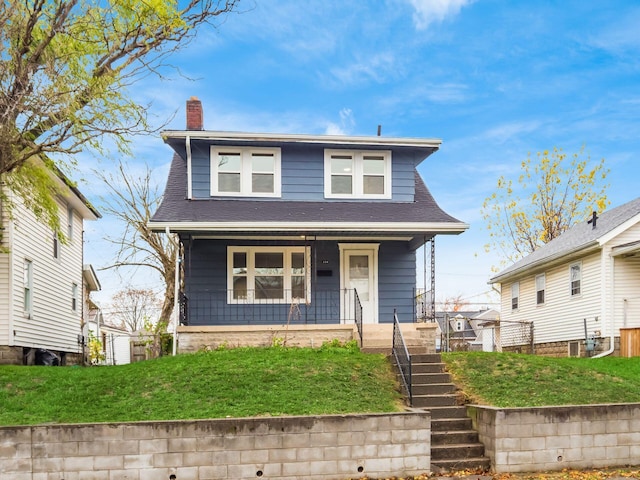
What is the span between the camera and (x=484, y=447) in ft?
29.4

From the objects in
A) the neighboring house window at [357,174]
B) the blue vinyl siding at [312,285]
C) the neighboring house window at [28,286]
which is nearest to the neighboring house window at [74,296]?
the neighboring house window at [28,286]

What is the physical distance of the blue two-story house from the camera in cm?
1511

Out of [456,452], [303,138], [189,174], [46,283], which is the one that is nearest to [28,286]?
[46,283]

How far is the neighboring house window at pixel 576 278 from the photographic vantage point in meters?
18.6

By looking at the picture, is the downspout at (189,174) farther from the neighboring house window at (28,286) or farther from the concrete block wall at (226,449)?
the concrete block wall at (226,449)

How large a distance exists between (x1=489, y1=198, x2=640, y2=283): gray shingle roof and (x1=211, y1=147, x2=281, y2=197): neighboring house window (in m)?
9.43

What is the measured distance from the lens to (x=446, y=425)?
9477 mm

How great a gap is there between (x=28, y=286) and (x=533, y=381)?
42.7 feet

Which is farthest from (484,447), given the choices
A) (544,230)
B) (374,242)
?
(544,230)

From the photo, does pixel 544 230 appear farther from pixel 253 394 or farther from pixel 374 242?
pixel 253 394

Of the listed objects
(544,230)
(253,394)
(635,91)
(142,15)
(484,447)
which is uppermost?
(635,91)

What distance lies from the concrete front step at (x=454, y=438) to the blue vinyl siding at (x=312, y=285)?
19.2 feet

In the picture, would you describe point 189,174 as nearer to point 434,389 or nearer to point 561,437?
point 434,389

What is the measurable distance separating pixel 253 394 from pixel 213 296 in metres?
6.16
